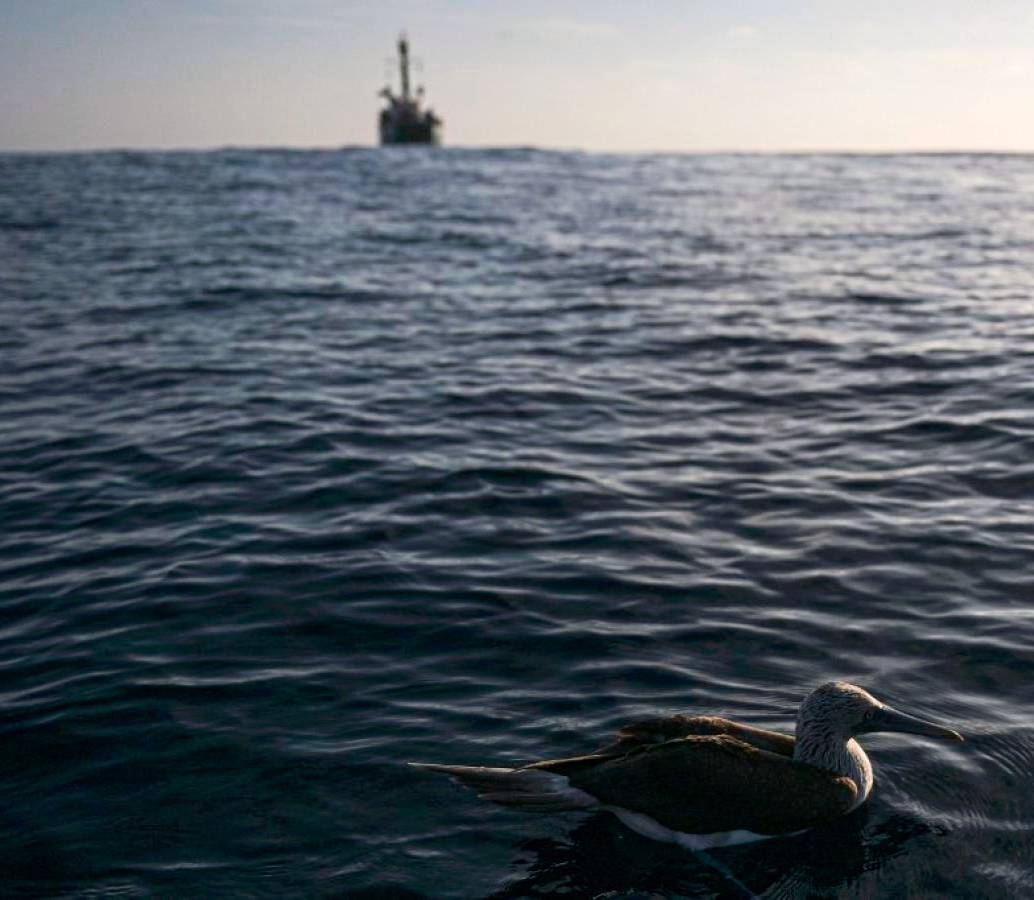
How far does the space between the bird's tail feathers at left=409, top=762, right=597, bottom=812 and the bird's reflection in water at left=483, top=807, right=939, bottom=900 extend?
31 cm

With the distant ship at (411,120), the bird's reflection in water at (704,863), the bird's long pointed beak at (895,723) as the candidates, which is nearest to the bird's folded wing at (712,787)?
the bird's reflection in water at (704,863)

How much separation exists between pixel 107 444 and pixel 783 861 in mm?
10733

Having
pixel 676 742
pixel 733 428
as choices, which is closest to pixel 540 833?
pixel 676 742

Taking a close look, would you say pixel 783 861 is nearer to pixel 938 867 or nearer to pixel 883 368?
pixel 938 867

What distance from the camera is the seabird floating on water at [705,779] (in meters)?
6.18

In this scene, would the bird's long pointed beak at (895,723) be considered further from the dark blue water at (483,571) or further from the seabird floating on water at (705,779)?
the dark blue water at (483,571)

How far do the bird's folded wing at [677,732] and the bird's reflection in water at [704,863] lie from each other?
18.3 inches

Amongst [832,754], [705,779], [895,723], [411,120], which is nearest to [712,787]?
[705,779]

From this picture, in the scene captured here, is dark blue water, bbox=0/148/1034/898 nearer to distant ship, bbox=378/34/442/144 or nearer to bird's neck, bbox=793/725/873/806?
bird's neck, bbox=793/725/873/806

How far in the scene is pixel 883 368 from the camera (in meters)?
18.1

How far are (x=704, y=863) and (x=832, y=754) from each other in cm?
99

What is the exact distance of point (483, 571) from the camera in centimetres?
1027

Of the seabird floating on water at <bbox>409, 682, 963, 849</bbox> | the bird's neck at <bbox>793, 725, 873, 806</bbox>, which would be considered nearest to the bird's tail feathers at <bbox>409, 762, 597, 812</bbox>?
the seabird floating on water at <bbox>409, 682, 963, 849</bbox>

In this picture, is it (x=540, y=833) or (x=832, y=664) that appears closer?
(x=540, y=833)
